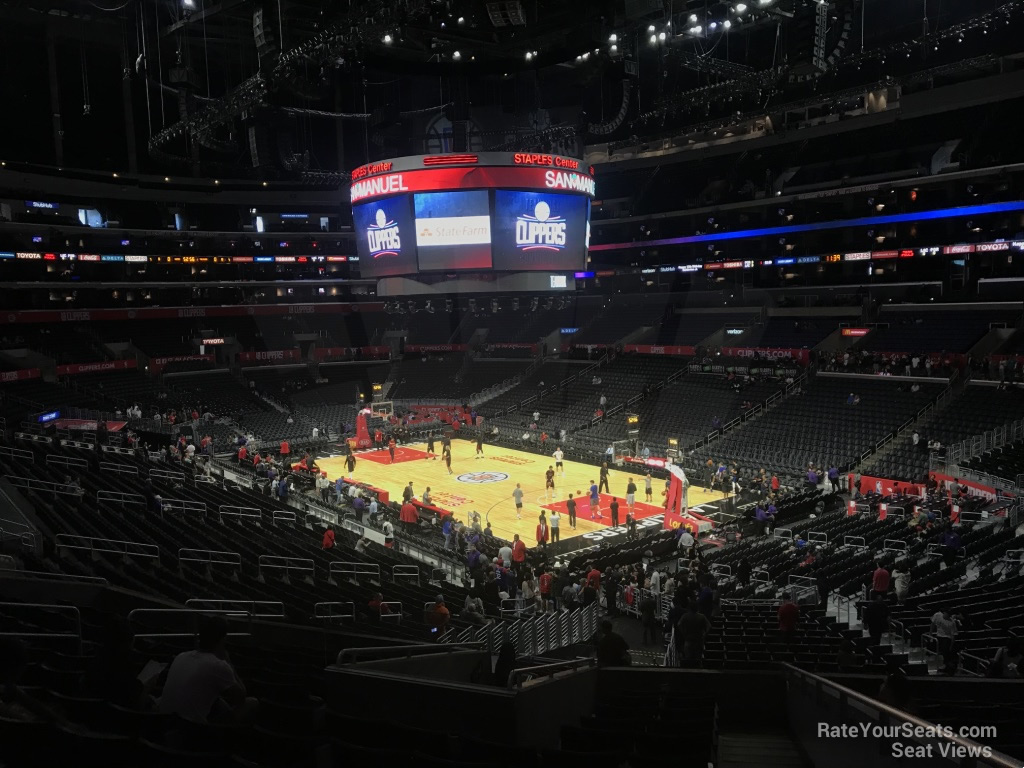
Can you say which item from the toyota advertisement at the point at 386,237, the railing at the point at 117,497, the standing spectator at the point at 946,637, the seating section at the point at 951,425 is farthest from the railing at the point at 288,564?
the seating section at the point at 951,425

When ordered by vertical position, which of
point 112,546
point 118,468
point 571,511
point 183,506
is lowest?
point 571,511

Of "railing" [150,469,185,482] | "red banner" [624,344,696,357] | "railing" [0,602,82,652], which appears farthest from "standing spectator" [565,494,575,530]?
"red banner" [624,344,696,357]

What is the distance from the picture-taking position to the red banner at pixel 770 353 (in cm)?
3394

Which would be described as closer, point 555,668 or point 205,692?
point 205,692

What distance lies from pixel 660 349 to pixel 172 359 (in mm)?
28329

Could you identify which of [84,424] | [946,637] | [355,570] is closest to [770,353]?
[946,637]

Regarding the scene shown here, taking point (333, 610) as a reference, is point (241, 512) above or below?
above

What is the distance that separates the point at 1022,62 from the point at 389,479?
31.7 metres

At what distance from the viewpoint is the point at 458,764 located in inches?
141

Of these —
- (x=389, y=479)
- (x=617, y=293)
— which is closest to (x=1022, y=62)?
(x=617, y=293)

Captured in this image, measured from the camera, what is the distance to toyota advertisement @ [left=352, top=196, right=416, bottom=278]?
24.9 meters

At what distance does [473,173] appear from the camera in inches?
952

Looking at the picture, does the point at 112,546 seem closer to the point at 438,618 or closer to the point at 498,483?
the point at 438,618

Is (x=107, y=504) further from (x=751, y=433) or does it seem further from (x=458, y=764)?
(x=751, y=433)
